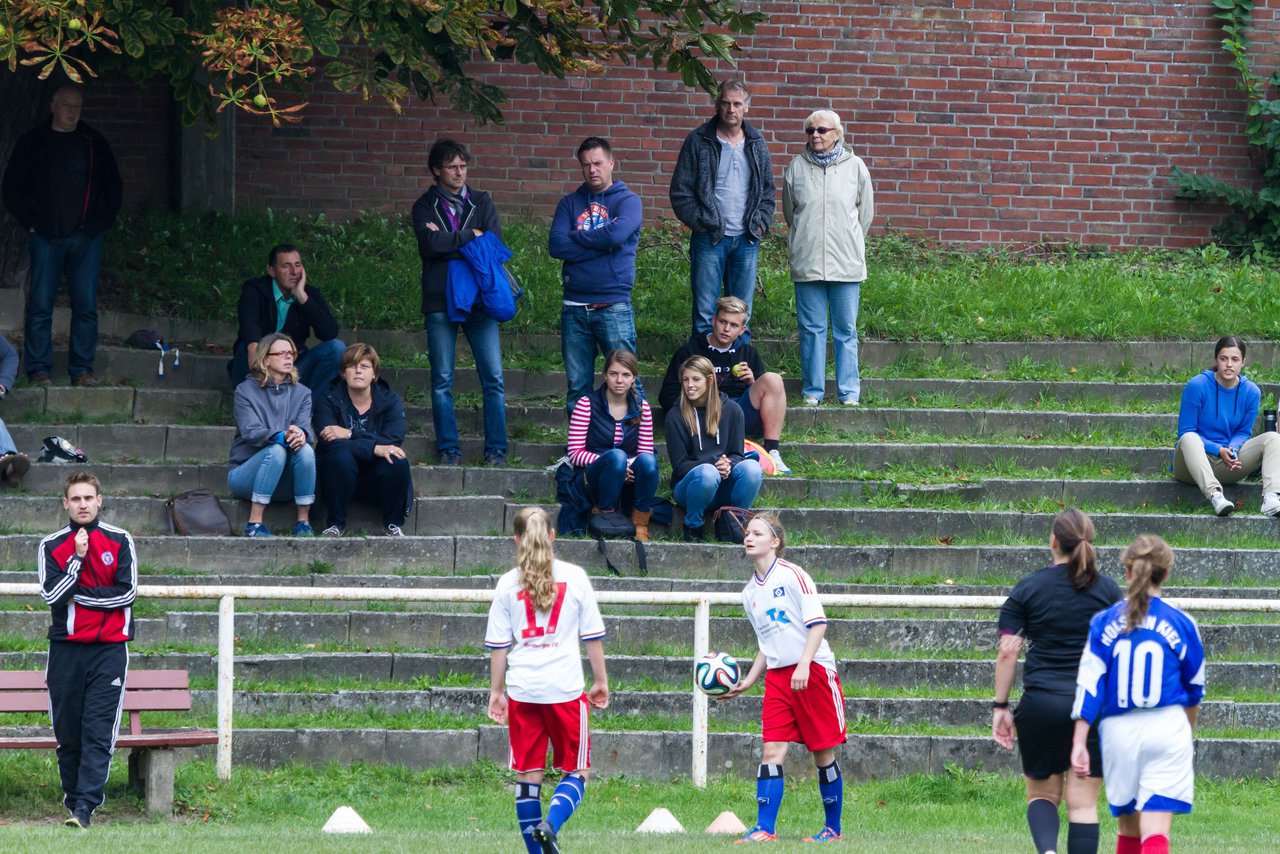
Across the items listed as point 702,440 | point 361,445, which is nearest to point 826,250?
point 702,440

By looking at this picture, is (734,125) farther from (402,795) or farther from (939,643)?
(402,795)

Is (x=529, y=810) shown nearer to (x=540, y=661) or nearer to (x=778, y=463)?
(x=540, y=661)

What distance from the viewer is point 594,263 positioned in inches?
505

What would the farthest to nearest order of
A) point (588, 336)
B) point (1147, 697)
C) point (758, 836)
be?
point (588, 336) → point (758, 836) → point (1147, 697)

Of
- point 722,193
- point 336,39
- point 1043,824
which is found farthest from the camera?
point 722,193

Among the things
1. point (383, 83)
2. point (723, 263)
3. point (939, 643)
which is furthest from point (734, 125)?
point (939, 643)

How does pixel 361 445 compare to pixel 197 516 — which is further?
pixel 361 445

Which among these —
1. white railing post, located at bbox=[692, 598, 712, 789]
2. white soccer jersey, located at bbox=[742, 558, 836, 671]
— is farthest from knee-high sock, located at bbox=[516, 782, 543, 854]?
white railing post, located at bbox=[692, 598, 712, 789]

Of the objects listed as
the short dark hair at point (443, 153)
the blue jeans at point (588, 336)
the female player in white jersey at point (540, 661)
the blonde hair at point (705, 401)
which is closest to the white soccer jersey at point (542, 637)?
the female player in white jersey at point (540, 661)

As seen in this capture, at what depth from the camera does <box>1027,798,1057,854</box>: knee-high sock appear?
730 cm

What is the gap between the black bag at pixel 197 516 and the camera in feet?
38.3

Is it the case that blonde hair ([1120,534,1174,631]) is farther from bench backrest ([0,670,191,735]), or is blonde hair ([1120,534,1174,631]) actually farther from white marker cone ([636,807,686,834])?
bench backrest ([0,670,191,735])

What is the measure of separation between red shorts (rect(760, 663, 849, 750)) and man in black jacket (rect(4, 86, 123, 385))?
7.00 meters

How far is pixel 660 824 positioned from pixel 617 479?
11.8 feet
